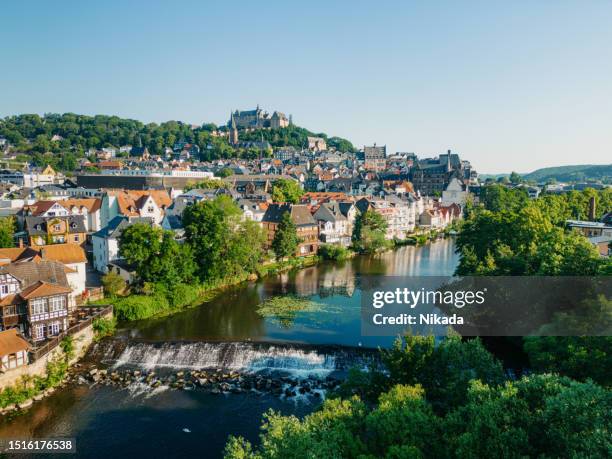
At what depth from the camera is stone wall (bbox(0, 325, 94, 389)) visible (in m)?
20.0

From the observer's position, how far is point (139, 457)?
16.8m

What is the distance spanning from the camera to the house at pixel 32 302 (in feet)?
75.6

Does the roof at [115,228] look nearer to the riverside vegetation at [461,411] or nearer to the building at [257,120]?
the riverside vegetation at [461,411]

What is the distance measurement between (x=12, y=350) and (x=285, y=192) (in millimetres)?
56236

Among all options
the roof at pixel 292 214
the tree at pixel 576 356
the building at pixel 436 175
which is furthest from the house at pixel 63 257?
the building at pixel 436 175

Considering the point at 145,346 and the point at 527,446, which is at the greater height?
the point at 527,446

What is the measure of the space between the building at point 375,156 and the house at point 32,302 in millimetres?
137285

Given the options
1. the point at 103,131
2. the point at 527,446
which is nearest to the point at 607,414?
the point at 527,446

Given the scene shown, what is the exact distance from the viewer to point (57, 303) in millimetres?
24250

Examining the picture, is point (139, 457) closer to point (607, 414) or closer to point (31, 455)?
point (31, 455)

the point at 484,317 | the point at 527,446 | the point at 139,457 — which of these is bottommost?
the point at 139,457

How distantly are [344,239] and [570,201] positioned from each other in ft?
122

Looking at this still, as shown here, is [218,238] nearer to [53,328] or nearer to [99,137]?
[53,328]

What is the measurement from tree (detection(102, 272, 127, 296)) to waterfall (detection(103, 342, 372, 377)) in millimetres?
6969
